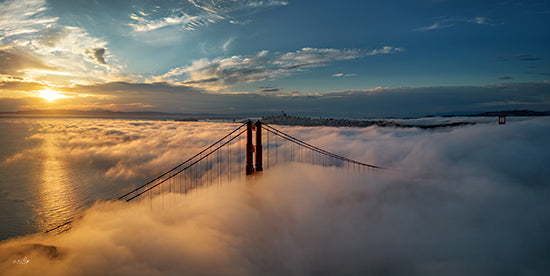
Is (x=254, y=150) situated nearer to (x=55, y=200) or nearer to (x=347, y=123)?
(x=55, y=200)

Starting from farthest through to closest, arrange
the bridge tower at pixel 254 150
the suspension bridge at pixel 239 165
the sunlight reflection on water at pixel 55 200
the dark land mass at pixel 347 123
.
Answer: the dark land mass at pixel 347 123 → the sunlight reflection on water at pixel 55 200 → the suspension bridge at pixel 239 165 → the bridge tower at pixel 254 150

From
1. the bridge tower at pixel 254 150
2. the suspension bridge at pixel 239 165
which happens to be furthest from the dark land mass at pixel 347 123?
the bridge tower at pixel 254 150

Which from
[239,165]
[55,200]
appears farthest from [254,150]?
[239,165]

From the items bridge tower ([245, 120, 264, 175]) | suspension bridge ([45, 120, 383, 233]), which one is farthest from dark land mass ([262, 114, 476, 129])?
bridge tower ([245, 120, 264, 175])

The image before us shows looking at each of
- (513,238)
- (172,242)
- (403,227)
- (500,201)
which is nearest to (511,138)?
(500,201)

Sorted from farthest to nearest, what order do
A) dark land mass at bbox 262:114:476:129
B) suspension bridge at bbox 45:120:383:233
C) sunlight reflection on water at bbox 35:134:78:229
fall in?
dark land mass at bbox 262:114:476:129 < sunlight reflection on water at bbox 35:134:78:229 < suspension bridge at bbox 45:120:383:233

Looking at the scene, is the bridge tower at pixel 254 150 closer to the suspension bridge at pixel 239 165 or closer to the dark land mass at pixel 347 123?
the suspension bridge at pixel 239 165

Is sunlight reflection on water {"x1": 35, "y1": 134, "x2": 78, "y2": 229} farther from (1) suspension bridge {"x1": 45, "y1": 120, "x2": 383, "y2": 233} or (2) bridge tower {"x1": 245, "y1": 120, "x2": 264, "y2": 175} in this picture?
(2) bridge tower {"x1": 245, "y1": 120, "x2": 264, "y2": 175}

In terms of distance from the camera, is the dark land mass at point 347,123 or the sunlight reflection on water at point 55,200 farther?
the dark land mass at point 347,123

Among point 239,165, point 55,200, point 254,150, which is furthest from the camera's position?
point 239,165
